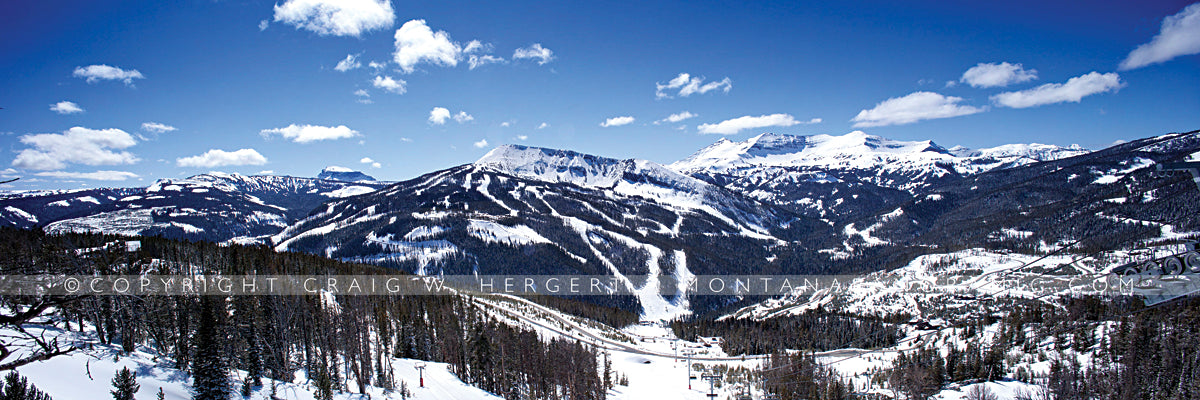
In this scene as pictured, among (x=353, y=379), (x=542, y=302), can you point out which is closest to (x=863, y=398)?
(x=353, y=379)

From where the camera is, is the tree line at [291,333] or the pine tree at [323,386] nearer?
the tree line at [291,333]

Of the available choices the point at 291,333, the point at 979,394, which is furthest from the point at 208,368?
the point at 979,394

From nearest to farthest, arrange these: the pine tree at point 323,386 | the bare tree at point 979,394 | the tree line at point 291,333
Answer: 1. the tree line at point 291,333
2. the pine tree at point 323,386
3. the bare tree at point 979,394

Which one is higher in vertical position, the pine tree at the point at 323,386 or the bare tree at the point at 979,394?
the pine tree at the point at 323,386

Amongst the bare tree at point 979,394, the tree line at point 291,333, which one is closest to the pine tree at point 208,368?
the tree line at point 291,333

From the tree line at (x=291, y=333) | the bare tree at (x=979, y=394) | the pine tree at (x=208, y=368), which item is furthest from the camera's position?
the bare tree at (x=979, y=394)

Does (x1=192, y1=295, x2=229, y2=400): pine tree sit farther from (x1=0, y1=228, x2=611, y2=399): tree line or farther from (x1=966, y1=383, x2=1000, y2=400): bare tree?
(x1=966, y1=383, x2=1000, y2=400): bare tree

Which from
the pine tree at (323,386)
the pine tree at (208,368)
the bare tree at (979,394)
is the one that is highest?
the pine tree at (208,368)

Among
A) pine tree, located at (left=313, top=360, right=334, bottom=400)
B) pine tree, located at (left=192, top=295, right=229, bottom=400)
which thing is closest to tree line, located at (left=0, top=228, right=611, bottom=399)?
pine tree, located at (left=192, top=295, right=229, bottom=400)

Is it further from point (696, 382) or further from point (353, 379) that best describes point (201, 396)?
point (696, 382)

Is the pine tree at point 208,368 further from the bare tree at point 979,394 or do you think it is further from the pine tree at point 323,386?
the bare tree at point 979,394

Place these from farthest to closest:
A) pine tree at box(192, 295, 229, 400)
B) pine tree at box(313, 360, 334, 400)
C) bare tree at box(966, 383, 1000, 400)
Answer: bare tree at box(966, 383, 1000, 400)
pine tree at box(313, 360, 334, 400)
pine tree at box(192, 295, 229, 400)

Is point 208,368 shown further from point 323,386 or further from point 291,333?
point 291,333
